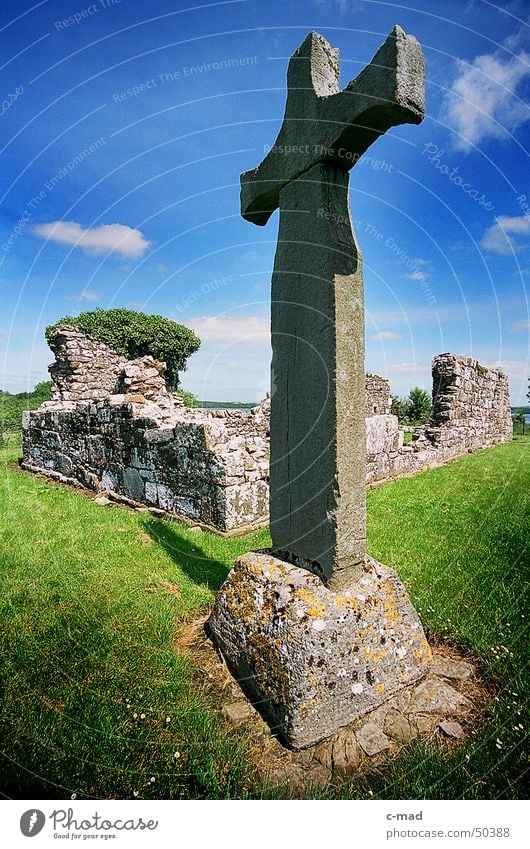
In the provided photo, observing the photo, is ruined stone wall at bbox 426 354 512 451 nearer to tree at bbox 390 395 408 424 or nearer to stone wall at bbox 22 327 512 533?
stone wall at bbox 22 327 512 533

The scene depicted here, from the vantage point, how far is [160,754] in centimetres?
215

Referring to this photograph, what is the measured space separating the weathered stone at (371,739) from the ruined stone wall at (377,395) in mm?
14293

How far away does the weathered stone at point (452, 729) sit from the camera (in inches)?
88.9

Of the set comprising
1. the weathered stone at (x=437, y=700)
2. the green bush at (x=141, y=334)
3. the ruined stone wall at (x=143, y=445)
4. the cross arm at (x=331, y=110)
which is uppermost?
the green bush at (x=141, y=334)

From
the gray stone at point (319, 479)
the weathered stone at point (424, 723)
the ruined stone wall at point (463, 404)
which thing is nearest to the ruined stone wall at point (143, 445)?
the gray stone at point (319, 479)

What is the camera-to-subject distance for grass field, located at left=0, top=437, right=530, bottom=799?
201 cm

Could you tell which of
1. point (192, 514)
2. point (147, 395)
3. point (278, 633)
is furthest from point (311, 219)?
point (147, 395)

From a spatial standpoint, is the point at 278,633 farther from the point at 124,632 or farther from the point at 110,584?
the point at 110,584

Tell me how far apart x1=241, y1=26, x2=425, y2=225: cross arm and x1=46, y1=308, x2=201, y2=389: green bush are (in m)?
26.7

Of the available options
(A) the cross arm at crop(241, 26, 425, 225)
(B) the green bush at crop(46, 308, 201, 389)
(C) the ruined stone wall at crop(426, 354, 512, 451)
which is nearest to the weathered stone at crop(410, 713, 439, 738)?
(A) the cross arm at crop(241, 26, 425, 225)

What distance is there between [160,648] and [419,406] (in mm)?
20195

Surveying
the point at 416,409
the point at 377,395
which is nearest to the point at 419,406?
the point at 416,409

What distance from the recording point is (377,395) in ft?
54.5

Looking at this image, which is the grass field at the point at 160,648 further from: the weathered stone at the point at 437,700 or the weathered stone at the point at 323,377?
the weathered stone at the point at 323,377
